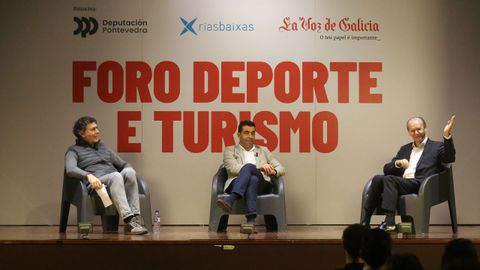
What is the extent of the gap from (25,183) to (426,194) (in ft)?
12.1

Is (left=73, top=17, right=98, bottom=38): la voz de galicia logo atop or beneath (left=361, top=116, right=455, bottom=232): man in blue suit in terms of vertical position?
atop

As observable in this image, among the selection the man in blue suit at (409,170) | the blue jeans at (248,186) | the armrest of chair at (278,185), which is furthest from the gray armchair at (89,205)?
the man in blue suit at (409,170)

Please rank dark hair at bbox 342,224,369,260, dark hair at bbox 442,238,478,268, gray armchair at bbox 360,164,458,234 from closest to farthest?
1. dark hair at bbox 442,238,478,268
2. dark hair at bbox 342,224,369,260
3. gray armchair at bbox 360,164,458,234

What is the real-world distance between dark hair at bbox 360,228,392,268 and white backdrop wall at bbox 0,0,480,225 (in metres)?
4.42

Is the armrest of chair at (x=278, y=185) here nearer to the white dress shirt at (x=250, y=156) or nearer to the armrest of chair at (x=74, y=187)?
the white dress shirt at (x=250, y=156)

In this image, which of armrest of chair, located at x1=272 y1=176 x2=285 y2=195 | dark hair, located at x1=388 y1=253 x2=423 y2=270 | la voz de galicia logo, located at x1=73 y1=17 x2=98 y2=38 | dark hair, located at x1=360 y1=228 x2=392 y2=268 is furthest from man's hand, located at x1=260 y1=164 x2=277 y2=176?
dark hair, located at x1=388 y1=253 x2=423 y2=270

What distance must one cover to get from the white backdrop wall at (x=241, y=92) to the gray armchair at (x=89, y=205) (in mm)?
863

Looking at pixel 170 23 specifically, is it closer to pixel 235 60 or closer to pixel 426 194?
pixel 235 60

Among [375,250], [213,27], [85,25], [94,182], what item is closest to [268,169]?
[94,182]

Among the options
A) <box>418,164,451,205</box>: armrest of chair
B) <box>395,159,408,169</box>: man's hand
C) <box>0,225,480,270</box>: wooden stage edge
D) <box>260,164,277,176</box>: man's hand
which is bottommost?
<box>0,225,480,270</box>: wooden stage edge

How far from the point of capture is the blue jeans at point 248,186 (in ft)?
22.2

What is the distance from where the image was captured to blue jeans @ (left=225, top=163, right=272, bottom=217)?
6762 mm

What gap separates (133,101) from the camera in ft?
25.7

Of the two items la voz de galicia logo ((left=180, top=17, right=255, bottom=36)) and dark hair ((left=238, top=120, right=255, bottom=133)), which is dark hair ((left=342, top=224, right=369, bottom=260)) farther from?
la voz de galicia logo ((left=180, top=17, right=255, bottom=36))
